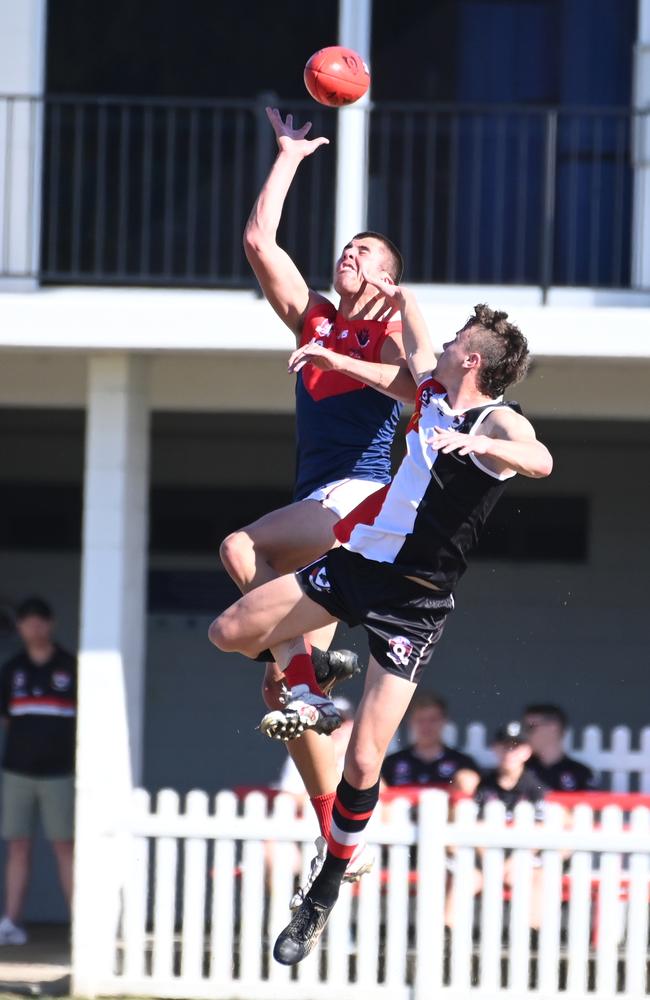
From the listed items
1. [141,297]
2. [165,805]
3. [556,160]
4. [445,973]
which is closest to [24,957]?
[165,805]

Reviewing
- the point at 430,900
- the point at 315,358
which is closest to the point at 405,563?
the point at 315,358

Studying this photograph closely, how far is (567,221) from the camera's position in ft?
36.5

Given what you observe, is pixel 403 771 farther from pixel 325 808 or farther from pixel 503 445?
pixel 503 445

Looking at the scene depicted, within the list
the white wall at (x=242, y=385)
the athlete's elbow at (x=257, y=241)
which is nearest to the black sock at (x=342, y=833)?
the athlete's elbow at (x=257, y=241)

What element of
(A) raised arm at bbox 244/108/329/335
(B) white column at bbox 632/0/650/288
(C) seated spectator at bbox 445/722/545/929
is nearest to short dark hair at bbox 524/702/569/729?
(C) seated spectator at bbox 445/722/545/929

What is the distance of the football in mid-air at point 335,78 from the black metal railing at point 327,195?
4842 millimetres

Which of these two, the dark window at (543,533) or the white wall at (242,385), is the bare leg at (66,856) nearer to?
the white wall at (242,385)

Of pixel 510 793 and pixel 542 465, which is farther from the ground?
pixel 542 465

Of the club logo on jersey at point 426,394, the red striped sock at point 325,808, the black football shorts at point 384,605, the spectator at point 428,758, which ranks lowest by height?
the spectator at point 428,758

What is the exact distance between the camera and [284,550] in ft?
18.3

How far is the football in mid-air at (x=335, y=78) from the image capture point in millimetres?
5387

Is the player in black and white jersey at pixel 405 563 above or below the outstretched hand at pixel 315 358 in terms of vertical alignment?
below

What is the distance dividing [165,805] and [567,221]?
181 inches

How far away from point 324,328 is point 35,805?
5962mm
